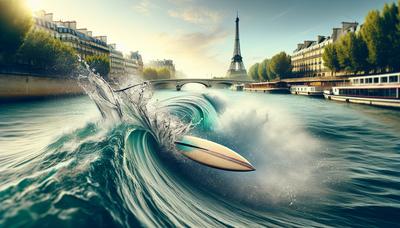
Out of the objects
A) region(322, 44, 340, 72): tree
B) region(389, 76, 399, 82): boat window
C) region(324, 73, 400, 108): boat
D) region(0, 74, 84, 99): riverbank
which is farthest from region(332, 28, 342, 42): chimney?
region(0, 74, 84, 99): riverbank

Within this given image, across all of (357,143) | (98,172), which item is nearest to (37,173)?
(98,172)

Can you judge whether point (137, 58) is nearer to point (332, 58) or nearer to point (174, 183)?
point (332, 58)

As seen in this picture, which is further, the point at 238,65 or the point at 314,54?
the point at 238,65

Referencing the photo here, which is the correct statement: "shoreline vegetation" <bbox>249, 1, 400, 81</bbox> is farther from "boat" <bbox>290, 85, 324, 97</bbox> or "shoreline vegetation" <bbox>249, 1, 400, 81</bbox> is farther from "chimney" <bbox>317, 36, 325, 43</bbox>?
"chimney" <bbox>317, 36, 325, 43</bbox>

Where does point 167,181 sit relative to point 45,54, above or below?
below

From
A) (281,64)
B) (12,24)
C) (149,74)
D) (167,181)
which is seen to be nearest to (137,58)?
(149,74)

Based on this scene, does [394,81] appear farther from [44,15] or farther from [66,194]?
[44,15]
